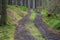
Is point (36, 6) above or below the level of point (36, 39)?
below

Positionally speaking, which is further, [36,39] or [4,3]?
[4,3]

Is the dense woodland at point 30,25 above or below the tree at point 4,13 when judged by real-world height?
below

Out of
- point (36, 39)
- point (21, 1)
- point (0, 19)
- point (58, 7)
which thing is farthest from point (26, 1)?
point (36, 39)

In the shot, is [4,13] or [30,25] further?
[30,25]

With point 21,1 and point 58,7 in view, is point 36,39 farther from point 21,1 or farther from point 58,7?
point 21,1

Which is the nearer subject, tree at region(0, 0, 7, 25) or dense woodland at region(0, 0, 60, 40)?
dense woodland at region(0, 0, 60, 40)

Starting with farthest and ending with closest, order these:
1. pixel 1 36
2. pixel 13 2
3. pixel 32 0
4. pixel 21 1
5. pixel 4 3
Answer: pixel 32 0 < pixel 21 1 < pixel 13 2 < pixel 4 3 < pixel 1 36

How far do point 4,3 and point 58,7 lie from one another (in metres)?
7.46

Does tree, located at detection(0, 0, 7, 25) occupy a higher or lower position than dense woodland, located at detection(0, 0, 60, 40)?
higher

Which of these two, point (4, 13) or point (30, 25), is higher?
point (4, 13)

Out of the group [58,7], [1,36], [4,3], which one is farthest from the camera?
[58,7]

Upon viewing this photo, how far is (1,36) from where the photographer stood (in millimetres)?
12203

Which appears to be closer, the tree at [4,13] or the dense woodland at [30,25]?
the dense woodland at [30,25]

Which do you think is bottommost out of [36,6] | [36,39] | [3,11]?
[36,6]
